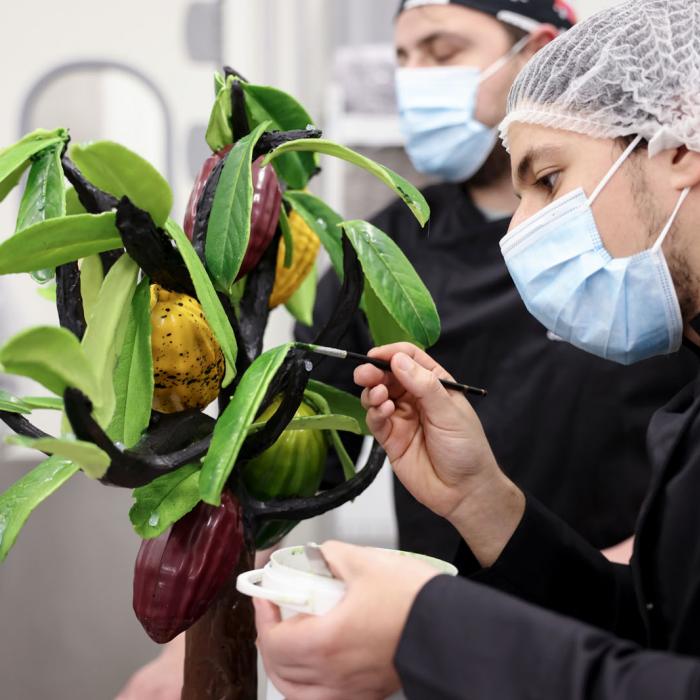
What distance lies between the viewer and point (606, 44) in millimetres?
853

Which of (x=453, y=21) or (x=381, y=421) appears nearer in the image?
(x=381, y=421)

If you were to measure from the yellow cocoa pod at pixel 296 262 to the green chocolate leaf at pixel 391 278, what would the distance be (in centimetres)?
12

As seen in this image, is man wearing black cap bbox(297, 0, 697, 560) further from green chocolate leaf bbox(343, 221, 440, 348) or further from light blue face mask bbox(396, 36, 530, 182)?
green chocolate leaf bbox(343, 221, 440, 348)

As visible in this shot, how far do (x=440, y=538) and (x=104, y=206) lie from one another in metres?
0.81

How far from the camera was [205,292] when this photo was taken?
0.68m

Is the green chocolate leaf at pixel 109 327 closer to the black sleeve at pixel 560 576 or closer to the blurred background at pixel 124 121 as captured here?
the black sleeve at pixel 560 576

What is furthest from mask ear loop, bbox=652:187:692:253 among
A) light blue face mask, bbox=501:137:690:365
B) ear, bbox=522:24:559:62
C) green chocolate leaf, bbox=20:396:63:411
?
ear, bbox=522:24:559:62

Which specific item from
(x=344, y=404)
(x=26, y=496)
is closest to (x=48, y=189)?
(x=26, y=496)

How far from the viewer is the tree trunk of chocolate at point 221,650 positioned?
0.77 metres

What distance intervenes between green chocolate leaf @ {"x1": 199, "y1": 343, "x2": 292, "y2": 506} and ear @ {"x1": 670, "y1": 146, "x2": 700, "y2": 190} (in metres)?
0.40

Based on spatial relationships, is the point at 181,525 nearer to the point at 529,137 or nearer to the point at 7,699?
the point at 529,137

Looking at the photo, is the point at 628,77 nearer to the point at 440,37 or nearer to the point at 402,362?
the point at 402,362

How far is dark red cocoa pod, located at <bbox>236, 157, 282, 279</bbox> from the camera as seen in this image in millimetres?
786

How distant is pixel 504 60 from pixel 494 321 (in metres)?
0.40
